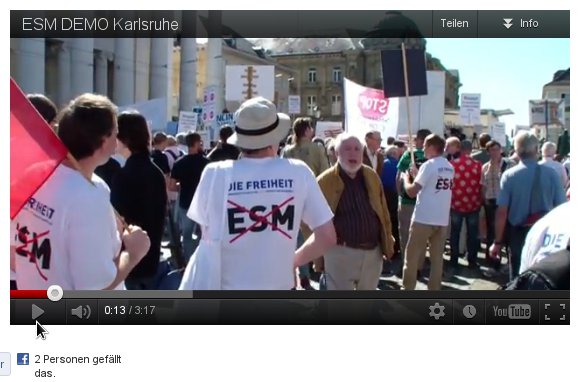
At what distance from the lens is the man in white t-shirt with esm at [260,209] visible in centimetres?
286

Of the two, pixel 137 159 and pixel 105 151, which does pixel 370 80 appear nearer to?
pixel 137 159

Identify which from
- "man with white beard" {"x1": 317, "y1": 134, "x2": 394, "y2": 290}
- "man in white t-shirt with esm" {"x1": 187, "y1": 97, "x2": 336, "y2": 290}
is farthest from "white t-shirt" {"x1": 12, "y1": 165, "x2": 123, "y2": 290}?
"man with white beard" {"x1": 317, "y1": 134, "x2": 394, "y2": 290}

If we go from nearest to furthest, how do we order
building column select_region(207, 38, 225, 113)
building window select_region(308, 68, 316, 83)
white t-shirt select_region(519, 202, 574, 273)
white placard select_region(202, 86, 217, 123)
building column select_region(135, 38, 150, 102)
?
white t-shirt select_region(519, 202, 574, 273), white placard select_region(202, 86, 217, 123), building column select_region(207, 38, 225, 113), building window select_region(308, 68, 316, 83), building column select_region(135, 38, 150, 102)

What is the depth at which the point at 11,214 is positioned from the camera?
7.88 ft

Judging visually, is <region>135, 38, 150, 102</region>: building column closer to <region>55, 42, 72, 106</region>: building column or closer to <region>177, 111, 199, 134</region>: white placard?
<region>55, 42, 72, 106</region>: building column

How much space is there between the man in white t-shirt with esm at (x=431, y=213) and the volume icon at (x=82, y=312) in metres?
3.69

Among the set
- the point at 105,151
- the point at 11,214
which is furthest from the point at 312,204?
the point at 11,214

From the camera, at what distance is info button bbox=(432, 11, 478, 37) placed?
3.15m

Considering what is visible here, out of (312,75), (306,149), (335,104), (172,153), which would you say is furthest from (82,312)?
(312,75)

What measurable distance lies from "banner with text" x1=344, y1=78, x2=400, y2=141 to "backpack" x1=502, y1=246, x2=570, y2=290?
7412 millimetres
